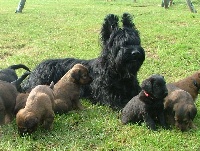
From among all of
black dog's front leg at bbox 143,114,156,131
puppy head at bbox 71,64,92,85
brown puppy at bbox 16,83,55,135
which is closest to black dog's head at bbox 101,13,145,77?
puppy head at bbox 71,64,92,85

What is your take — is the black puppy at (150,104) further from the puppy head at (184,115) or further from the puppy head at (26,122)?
the puppy head at (26,122)

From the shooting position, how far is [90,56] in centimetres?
1280

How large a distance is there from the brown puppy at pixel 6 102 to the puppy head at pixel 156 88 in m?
2.60

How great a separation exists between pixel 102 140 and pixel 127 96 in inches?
78.3

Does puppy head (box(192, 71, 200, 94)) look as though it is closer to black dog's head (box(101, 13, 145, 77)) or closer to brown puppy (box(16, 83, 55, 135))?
black dog's head (box(101, 13, 145, 77))

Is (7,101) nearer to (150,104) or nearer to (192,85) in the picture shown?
(150,104)

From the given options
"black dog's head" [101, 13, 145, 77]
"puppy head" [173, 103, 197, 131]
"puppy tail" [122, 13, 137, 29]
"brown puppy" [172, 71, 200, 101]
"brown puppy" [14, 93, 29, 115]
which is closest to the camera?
"puppy head" [173, 103, 197, 131]

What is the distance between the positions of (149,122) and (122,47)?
1.79 meters

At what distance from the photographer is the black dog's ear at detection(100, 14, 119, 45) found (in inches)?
326

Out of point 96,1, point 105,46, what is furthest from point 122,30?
point 96,1

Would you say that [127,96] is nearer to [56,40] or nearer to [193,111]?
[193,111]

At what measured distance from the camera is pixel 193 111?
21.9 ft

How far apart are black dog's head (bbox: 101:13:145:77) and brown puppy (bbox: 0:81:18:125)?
2.15m

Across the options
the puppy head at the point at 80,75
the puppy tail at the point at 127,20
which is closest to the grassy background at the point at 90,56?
the puppy head at the point at 80,75
